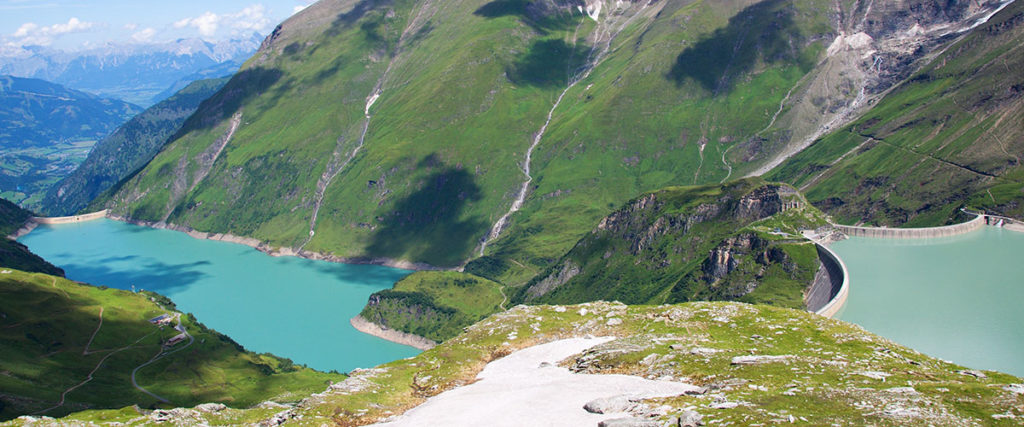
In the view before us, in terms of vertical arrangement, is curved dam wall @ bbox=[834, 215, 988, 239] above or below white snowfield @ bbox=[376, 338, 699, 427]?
below

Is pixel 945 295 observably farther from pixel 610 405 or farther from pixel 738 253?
pixel 610 405

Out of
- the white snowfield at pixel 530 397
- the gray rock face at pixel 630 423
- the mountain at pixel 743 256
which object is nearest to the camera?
the gray rock face at pixel 630 423

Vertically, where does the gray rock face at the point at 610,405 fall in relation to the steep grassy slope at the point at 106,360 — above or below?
above

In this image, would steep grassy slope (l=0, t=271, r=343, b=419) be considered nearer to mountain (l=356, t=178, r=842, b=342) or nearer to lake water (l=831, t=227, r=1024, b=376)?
mountain (l=356, t=178, r=842, b=342)

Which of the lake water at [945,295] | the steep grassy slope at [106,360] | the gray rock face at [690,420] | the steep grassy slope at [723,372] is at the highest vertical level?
the gray rock face at [690,420]

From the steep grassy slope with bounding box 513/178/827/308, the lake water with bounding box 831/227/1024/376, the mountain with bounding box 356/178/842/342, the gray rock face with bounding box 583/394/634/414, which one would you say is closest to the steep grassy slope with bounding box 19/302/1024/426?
the gray rock face with bounding box 583/394/634/414

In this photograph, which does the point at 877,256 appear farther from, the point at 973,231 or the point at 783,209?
the point at 973,231

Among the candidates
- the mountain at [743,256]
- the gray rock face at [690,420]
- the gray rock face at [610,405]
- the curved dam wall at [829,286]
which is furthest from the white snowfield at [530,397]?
the mountain at [743,256]

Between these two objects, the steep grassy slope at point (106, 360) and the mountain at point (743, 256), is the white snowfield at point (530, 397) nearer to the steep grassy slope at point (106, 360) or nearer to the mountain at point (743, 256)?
the steep grassy slope at point (106, 360)
